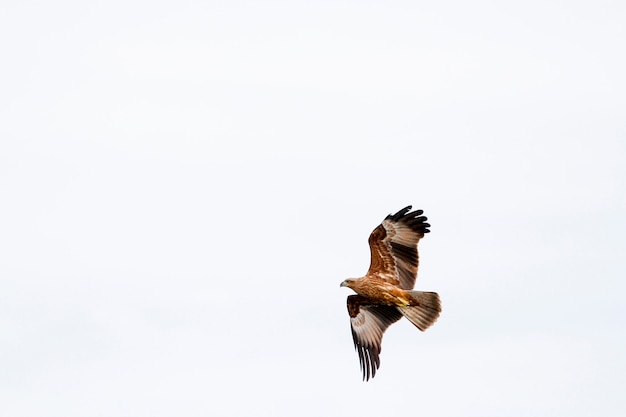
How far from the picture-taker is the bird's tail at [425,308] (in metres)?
20.7

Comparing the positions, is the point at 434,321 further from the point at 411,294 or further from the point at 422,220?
the point at 422,220

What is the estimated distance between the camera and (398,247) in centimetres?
2114

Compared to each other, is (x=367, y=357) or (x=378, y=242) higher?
(x=378, y=242)

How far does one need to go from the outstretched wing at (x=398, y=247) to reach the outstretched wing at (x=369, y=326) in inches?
35.5

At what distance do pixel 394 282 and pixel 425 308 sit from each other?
857 mm

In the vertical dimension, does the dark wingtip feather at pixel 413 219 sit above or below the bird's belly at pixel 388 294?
above

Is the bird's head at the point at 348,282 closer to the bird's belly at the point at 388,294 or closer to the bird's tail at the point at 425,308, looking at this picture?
the bird's belly at the point at 388,294

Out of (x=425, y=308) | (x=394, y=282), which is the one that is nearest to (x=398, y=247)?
(x=394, y=282)

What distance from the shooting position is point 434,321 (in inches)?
814

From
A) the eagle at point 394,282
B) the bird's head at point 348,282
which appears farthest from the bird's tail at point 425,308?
the bird's head at point 348,282

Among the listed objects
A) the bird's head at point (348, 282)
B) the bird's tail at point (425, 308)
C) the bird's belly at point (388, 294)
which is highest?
the bird's head at point (348, 282)

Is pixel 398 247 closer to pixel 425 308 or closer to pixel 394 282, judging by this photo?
pixel 394 282

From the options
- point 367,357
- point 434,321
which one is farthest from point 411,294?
point 367,357

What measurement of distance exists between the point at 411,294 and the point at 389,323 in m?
1.48
